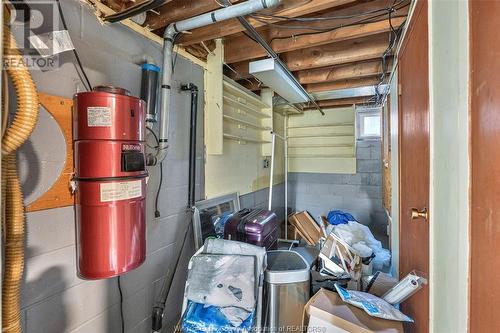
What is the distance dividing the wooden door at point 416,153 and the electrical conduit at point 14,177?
1590mm

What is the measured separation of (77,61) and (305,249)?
2.60 metres

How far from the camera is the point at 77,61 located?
1210 millimetres

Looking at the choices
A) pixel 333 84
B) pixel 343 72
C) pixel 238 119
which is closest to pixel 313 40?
pixel 343 72

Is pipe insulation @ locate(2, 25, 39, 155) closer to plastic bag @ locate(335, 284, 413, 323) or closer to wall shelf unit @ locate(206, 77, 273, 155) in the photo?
wall shelf unit @ locate(206, 77, 273, 155)

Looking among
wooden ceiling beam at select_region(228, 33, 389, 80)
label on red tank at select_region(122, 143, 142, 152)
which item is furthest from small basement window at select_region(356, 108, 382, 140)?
label on red tank at select_region(122, 143, 142, 152)

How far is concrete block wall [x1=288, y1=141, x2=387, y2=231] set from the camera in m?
4.04

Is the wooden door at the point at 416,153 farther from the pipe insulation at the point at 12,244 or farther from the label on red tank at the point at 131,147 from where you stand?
the pipe insulation at the point at 12,244

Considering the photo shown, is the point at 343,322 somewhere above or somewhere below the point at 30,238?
below

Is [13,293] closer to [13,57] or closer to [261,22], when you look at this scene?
[13,57]

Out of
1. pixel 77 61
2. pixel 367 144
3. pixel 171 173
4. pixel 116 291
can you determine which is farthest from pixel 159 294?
pixel 367 144

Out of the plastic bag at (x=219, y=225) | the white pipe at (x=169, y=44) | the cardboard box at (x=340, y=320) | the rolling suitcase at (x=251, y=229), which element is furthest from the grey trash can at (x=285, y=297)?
the white pipe at (x=169, y=44)

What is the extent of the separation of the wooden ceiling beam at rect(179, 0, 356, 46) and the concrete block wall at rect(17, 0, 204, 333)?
11.1 inches

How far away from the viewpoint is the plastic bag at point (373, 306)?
4.24ft

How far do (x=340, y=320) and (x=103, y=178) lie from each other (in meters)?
1.39
